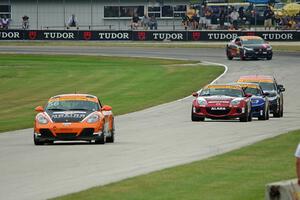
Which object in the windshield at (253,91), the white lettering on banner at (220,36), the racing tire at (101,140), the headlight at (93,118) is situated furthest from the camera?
the white lettering on banner at (220,36)

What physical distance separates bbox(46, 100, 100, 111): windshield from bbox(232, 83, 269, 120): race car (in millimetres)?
10296

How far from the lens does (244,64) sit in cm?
6538

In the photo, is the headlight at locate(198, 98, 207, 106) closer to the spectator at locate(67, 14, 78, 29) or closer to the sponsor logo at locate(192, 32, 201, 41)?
the sponsor logo at locate(192, 32, 201, 41)

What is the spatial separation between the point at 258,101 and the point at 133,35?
170ft

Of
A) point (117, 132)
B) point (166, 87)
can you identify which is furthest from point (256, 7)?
point (117, 132)

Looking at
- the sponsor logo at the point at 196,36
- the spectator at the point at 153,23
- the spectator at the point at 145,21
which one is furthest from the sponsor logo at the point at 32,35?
the sponsor logo at the point at 196,36

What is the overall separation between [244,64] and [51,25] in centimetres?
2717

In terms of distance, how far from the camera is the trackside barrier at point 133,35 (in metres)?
82.9

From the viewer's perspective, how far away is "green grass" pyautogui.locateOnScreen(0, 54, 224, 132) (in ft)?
141

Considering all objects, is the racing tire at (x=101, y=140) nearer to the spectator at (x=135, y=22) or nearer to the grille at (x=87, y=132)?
the grille at (x=87, y=132)

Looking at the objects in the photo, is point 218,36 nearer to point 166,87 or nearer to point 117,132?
point 166,87

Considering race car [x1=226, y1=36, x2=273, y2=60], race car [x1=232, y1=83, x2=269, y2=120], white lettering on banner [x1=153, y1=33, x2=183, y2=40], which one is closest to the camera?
race car [x1=232, y1=83, x2=269, y2=120]

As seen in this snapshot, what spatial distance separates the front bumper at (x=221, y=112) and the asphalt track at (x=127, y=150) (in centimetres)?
29

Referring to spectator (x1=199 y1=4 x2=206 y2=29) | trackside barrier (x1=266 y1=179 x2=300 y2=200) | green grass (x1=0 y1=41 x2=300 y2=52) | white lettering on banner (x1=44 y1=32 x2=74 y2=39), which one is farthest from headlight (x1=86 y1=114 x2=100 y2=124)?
white lettering on banner (x1=44 y1=32 x2=74 y2=39)
